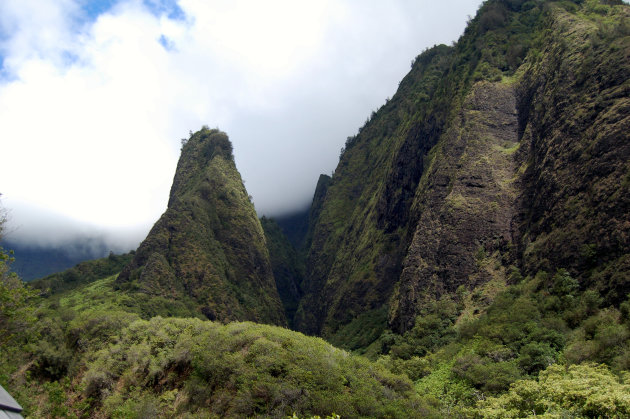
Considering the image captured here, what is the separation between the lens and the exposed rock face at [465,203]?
1655 inches

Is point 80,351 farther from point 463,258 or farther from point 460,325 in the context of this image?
point 463,258

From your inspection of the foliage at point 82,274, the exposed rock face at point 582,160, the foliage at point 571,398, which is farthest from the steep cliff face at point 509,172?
the foliage at point 82,274

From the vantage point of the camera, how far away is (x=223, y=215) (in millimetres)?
94188

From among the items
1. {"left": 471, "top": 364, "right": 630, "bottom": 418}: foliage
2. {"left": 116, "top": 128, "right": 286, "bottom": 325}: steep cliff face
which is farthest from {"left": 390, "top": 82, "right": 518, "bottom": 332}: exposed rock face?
{"left": 116, "top": 128, "right": 286, "bottom": 325}: steep cliff face

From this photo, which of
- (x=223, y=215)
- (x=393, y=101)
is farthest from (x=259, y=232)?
(x=393, y=101)

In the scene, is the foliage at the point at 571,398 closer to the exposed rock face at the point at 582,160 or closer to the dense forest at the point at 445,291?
the dense forest at the point at 445,291

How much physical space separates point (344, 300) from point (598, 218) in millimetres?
54139

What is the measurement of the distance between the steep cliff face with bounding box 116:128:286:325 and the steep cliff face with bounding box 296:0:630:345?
20.8 metres

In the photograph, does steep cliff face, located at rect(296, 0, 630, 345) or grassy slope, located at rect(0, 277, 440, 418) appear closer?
grassy slope, located at rect(0, 277, 440, 418)

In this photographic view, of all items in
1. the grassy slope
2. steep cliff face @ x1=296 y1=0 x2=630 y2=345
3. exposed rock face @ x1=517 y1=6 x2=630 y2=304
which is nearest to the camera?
the grassy slope

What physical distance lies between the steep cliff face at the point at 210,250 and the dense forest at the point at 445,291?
51 centimetres

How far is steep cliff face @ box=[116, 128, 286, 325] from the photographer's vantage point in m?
70.3

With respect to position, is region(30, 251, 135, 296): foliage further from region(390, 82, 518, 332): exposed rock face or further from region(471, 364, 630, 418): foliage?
region(471, 364, 630, 418): foliage

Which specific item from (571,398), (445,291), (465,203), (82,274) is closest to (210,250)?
(82,274)
